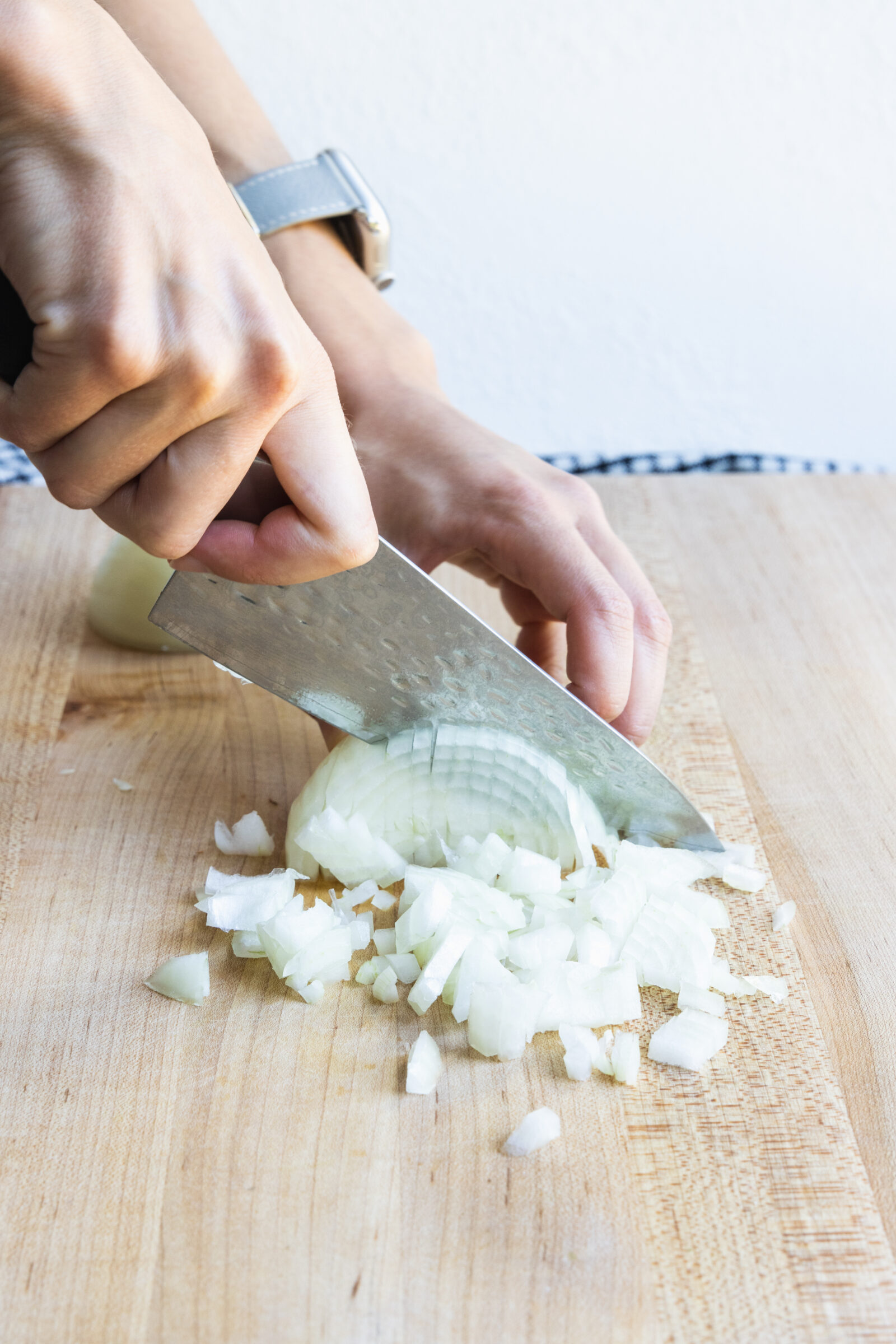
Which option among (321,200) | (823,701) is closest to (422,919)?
(823,701)

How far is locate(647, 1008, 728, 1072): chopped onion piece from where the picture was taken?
27.2 inches

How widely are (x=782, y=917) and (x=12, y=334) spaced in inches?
24.8

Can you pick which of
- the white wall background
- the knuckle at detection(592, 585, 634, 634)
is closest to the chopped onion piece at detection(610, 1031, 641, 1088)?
the knuckle at detection(592, 585, 634, 634)

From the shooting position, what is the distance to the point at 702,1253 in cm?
59

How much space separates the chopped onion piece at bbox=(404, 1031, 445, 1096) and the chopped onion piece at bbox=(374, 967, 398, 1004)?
4 centimetres

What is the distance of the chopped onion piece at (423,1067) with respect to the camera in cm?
67

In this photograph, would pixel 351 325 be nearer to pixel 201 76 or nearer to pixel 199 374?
pixel 201 76

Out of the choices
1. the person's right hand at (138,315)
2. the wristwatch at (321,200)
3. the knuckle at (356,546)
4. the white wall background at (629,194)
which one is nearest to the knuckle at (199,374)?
the person's right hand at (138,315)

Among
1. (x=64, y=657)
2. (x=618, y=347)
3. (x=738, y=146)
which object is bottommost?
(x=618, y=347)

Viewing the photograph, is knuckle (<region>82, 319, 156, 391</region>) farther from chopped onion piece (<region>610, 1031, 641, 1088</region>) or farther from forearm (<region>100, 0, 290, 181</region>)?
forearm (<region>100, 0, 290, 181</region>)

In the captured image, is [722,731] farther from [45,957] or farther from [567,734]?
[45,957]

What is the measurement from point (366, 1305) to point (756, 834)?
0.48 metres

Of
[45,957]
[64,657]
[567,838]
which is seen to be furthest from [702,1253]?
[64,657]

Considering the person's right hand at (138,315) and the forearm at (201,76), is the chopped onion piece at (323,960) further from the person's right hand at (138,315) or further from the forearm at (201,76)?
the forearm at (201,76)
